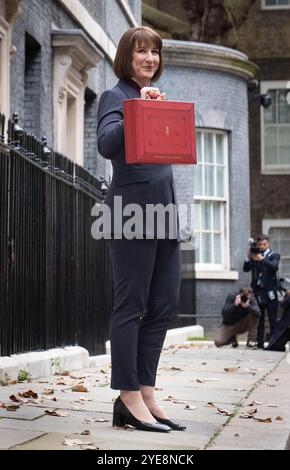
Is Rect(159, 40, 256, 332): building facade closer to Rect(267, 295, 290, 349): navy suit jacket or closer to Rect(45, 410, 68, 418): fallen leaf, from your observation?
Rect(267, 295, 290, 349): navy suit jacket

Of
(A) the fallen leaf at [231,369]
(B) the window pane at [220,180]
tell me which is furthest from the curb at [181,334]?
(A) the fallen leaf at [231,369]

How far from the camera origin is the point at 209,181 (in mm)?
21672

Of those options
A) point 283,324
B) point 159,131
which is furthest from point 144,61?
point 283,324

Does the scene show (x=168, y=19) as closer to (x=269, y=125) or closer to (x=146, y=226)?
(x=269, y=125)

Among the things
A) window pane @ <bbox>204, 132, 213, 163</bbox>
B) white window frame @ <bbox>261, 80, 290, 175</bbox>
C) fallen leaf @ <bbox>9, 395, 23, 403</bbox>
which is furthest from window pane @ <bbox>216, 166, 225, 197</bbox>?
fallen leaf @ <bbox>9, 395, 23, 403</bbox>

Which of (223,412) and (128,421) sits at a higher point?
(128,421)

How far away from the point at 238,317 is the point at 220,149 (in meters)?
7.48

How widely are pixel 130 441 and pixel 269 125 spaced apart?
2373 cm

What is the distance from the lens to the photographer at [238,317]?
15.0m

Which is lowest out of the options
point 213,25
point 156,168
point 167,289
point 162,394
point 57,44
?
point 162,394

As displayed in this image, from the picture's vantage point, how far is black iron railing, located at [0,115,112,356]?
796 centimetres

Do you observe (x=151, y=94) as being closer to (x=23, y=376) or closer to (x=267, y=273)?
(x=23, y=376)

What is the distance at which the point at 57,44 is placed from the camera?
42.8 ft
